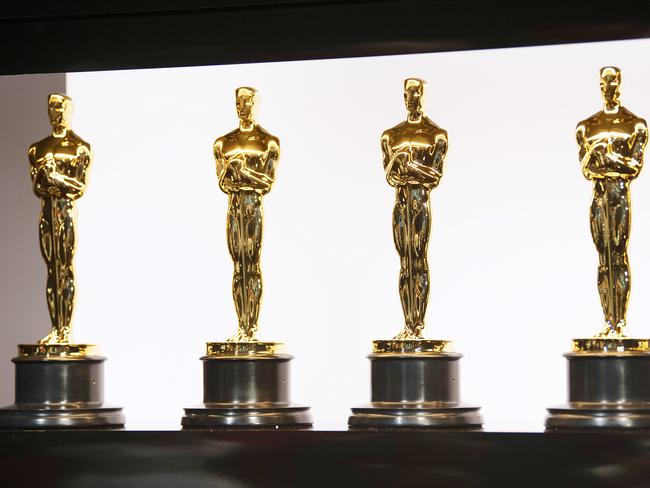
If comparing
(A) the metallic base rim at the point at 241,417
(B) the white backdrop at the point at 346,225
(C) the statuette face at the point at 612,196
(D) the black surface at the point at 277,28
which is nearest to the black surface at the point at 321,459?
(A) the metallic base rim at the point at 241,417

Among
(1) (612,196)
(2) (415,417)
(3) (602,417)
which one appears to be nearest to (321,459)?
(2) (415,417)

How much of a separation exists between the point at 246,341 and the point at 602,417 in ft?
1.18

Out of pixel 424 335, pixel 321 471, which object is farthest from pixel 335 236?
pixel 321 471

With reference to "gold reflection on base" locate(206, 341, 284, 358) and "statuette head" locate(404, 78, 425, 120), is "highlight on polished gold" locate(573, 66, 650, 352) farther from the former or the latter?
"gold reflection on base" locate(206, 341, 284, 358)

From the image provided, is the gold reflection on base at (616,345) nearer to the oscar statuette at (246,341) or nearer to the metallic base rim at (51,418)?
the oscar statuette at (246,341)

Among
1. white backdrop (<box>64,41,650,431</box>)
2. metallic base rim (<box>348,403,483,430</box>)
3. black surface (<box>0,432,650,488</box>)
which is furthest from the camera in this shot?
white backdrop (<box>64,41,650,431</box>)

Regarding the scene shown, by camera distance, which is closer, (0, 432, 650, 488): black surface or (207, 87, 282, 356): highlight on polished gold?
(0, 432, 650, 488): black surface

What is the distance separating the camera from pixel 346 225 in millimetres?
1700

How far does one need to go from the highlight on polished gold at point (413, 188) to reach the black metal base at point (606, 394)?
14 centimetres

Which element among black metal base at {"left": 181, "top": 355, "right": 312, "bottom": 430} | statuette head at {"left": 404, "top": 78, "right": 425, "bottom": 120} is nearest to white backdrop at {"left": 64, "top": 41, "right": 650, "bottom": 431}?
black metal base at {"left": 181, "top": 355, "right": 312, "bottom": 430}

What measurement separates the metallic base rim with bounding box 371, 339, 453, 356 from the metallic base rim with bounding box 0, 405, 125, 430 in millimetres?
285

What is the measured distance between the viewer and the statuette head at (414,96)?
1.37 meters

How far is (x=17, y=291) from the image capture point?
5.48 ft

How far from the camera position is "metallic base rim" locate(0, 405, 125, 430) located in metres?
1.36
